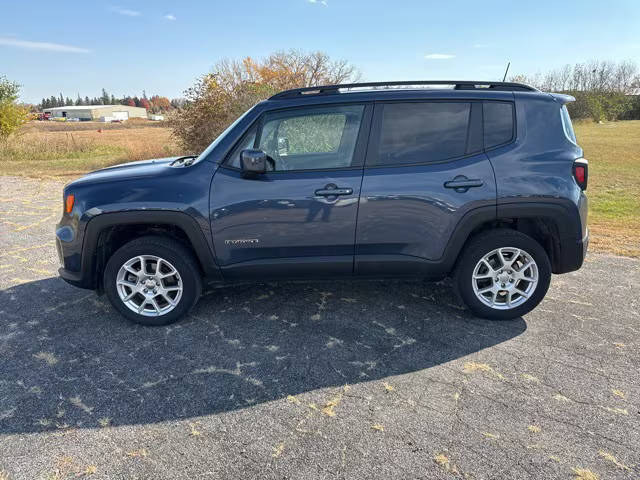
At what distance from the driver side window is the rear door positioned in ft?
0.66

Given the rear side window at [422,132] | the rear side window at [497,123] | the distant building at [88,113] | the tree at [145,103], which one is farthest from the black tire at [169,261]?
the tree at [145,103]

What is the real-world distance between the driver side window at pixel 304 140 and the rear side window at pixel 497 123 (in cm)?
102

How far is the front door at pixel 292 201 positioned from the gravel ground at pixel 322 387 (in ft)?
1.74

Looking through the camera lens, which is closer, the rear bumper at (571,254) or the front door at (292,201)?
the front door at (292,201)

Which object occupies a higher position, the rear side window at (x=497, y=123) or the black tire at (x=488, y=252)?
the rear side window at (x=497, y=123)

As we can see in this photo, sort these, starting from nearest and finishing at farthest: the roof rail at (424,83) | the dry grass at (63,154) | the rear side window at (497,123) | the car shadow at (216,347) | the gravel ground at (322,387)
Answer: the gravel ground at (322,387) → the car shadow at (216,347) → the rear side window at (497,123) → the roof rail at (424,83) → the dry grass at (63,154)

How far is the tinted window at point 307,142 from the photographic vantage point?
370 centimetres

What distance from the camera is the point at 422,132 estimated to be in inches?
145

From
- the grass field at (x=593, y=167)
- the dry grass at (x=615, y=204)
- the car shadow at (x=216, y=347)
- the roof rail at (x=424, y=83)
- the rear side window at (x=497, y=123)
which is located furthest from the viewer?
the grass field at (x=593, y=167)

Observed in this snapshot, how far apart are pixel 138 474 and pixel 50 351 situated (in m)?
1.65

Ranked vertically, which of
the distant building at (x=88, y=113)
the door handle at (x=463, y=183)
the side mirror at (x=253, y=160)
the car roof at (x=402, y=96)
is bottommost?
the door handle at (x=463, y=183)

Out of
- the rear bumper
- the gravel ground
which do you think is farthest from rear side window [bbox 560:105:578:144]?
the gravel ground

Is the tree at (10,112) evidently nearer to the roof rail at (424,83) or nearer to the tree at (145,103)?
the roof rail at (424,83)

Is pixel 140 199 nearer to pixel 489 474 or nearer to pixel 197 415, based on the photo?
pixel 197 415
